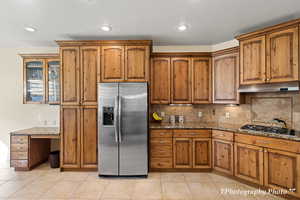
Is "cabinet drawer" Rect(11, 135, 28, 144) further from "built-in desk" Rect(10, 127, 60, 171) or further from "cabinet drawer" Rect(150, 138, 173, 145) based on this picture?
"cabinet drawer" Rect(150, 138, 173, 145)

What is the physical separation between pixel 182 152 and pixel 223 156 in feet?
2.46

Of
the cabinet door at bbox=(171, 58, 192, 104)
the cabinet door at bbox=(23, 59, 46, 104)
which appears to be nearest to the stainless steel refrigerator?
the cabinet door at bbox=(171, 58, 192, 104)

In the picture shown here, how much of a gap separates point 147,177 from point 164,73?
6.99 ft

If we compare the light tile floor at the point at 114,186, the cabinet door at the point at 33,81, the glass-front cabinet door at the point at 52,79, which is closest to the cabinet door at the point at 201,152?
the light tile floor at the point at 114,186

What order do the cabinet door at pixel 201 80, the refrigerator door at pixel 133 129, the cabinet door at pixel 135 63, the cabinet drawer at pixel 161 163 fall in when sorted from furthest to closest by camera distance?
the cabinet door at pixel 201 80 → the cabinet drawer at pixel 161 163 → the cabinet door at pixel 135 63 → the refrigerator door at pixel 133 129

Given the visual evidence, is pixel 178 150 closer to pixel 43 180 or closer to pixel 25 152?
pixel 43 180

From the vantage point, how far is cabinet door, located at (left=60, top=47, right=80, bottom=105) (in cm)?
327

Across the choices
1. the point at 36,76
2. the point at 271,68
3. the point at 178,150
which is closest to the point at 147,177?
the point at 178,150

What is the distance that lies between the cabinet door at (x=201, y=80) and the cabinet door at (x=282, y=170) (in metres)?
1.51

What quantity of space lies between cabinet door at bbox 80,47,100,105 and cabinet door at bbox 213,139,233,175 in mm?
2502

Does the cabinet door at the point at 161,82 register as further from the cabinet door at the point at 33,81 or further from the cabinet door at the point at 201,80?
the cabinet door at the point at 33,81

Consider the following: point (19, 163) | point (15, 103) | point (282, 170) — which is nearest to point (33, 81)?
point (15, 103)

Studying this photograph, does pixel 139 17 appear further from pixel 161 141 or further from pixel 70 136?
pixel 70 136

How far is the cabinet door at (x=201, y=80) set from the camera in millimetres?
3631
